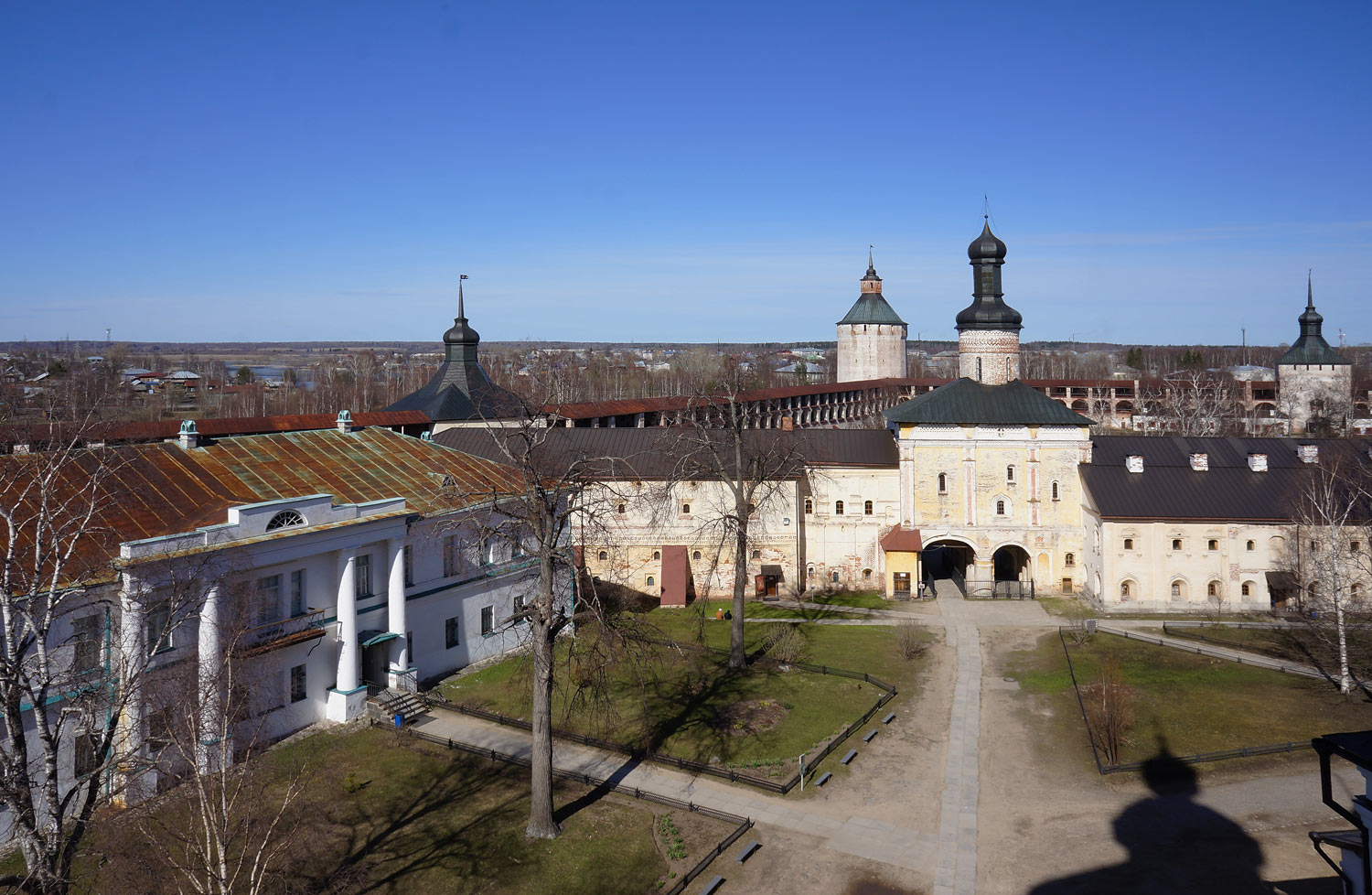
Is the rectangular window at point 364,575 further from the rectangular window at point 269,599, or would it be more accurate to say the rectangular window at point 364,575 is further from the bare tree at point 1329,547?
the bare tree at point 1329,547

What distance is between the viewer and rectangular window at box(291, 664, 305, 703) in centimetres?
2400

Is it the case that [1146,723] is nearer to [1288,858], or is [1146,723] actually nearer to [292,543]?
[1288,858]

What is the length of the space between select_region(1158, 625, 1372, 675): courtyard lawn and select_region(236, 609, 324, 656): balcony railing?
90.1ft

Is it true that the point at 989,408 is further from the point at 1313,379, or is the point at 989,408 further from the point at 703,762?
the point at 1313,379

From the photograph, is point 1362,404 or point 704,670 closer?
point 704,670

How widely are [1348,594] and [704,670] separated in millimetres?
23763

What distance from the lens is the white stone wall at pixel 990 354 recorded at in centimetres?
4484

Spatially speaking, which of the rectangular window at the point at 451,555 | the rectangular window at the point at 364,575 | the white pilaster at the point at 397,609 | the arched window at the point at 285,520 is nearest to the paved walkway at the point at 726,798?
the white pilaster at the point at 397,609

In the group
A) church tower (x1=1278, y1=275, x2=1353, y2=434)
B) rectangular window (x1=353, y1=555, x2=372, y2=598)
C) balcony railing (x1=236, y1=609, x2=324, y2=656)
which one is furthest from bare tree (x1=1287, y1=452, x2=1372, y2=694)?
church tower (x1=1278, y1=275, x2=1353, y2=434)

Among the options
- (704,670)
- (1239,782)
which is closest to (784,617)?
(704,670)

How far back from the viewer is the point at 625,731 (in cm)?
2420

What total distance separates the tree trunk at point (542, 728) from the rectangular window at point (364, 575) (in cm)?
926

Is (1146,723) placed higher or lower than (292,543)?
lower

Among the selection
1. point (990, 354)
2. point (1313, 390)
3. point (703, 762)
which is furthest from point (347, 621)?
point (1313, 390)
